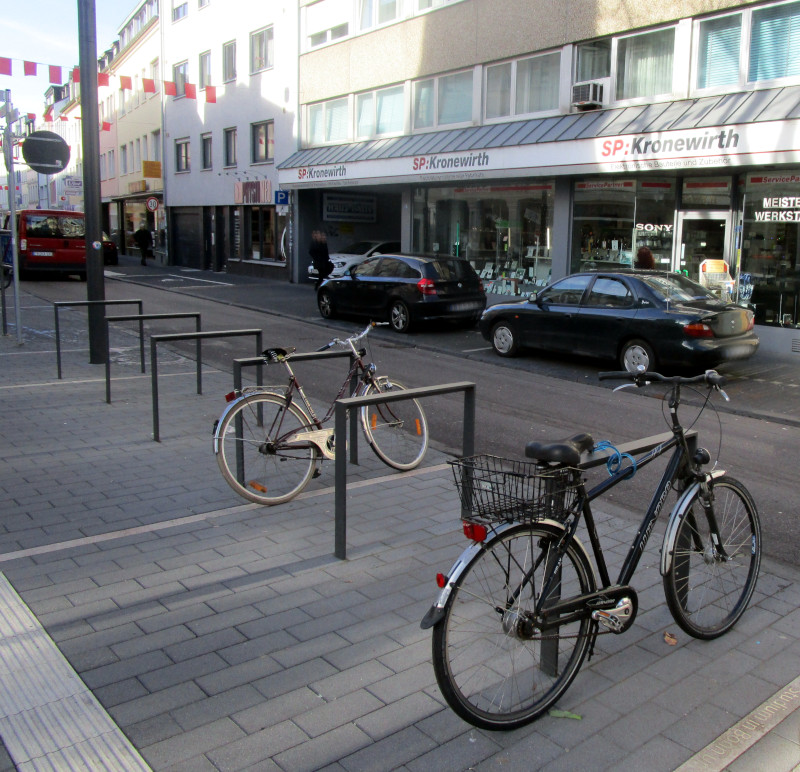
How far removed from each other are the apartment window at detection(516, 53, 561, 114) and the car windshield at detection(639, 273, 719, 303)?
7295mm

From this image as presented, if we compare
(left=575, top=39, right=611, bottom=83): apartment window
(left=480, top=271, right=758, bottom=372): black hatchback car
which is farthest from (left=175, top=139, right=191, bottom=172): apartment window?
(left=480, top=271, right=758, bottom=372): black hatchback car

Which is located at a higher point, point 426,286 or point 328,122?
point 328,122

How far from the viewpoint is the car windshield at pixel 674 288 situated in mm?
11086

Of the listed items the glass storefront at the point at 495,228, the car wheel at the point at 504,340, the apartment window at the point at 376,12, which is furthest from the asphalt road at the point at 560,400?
the apartment window at the point at 376,12

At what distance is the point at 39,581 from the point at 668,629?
314 centimetres

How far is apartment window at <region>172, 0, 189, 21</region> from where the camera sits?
111 feet

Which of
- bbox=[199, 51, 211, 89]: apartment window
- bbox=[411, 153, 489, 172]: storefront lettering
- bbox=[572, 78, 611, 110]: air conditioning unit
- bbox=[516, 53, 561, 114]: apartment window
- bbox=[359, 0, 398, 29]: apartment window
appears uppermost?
bbox=[199, 51, 211, 89]: apartment window

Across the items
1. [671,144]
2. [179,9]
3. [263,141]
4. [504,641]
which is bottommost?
[504,641]

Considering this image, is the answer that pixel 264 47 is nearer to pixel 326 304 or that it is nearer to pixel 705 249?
pixel 326 304

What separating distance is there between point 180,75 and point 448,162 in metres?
20.4

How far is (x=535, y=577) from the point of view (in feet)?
10.1

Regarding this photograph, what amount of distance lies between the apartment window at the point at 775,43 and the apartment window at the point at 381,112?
975 cm

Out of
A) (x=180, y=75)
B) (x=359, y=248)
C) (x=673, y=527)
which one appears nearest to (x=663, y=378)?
(x=673, y=527)

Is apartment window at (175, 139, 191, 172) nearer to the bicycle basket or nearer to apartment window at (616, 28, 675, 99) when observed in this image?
apartment window at (616, 28, 675, 99)
